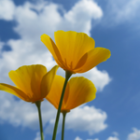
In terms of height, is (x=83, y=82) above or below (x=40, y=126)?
above

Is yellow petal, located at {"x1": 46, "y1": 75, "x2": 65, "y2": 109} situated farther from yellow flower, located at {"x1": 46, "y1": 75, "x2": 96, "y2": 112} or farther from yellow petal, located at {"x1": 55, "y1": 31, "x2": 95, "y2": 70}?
yellow petal, located at {"x1": 55, "y1": 31, "x2": 95, "y2": 70}

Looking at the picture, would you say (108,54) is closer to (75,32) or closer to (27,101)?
(75,32)

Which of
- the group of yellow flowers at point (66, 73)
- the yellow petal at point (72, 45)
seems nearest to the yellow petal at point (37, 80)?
the group of yellow flowers at point (66, 73)

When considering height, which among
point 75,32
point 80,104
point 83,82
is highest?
point 75,32

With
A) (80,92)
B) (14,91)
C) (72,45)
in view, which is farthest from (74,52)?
(14,91)

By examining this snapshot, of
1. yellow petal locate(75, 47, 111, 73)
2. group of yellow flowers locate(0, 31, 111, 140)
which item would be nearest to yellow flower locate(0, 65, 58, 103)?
group of yellow flowers locate(0, 31, 111, 140)

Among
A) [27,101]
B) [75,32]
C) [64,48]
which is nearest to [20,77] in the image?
[27,101]

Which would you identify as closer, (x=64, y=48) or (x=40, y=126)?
(x=40, y=126)

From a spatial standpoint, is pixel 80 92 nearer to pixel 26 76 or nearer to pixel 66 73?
pixel 66 73
